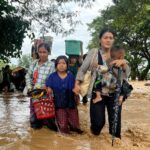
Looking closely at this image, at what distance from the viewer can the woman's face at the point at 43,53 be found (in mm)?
7434

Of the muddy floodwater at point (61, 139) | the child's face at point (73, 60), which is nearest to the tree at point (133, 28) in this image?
the child's face at point (73, 60)

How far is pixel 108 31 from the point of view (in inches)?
255

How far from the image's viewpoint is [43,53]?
7465 millimetres

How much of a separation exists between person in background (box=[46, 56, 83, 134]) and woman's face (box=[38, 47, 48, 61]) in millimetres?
338

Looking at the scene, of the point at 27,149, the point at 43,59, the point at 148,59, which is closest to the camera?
the point at 27,149

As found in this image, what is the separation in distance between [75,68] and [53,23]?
6022 mm

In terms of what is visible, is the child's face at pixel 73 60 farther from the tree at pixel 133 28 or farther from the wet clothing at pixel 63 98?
the tree at pixel 133 28

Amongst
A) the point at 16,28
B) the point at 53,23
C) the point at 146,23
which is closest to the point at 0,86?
the point at 53,23

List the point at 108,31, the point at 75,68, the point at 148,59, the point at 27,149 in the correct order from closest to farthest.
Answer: the point at 27,149 → the point at 108,31 → the point at 75,68 → the point at 148,59

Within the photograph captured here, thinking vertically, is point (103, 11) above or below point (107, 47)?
above

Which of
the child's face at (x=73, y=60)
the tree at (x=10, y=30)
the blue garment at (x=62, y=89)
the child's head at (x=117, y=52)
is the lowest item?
the blue garment at (x=62, y=89)

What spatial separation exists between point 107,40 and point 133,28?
31.0m

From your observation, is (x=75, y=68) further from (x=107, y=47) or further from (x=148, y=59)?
(x=148, y=59)

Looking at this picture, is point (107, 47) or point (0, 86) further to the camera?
point (0, 86)
